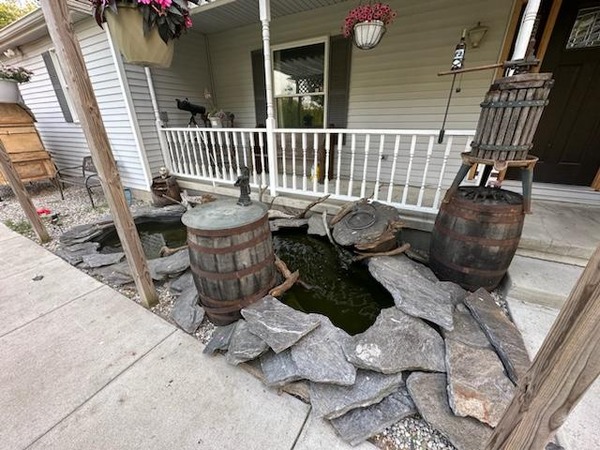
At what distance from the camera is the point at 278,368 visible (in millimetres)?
1420

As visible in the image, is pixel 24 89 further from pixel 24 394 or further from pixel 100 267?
pixel 24 394

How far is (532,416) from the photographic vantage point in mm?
655

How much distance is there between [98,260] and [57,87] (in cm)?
460

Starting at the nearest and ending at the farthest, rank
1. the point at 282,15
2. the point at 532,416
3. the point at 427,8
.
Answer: the point at 532,416 → the point at 427,8 → the point at 282,15

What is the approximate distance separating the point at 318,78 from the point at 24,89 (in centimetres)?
662

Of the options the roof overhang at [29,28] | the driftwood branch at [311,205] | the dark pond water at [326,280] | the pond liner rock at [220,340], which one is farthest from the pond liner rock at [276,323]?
the roof overhang at [29,28]

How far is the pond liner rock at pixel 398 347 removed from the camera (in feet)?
4.42

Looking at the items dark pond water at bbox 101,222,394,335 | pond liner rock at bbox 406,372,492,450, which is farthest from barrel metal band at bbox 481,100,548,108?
pond liner rock at bbox 406,372,492,450

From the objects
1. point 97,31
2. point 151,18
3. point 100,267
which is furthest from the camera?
point 97,31

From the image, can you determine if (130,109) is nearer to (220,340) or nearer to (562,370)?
(220,340)

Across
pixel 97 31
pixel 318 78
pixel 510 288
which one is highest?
pixel 97 31

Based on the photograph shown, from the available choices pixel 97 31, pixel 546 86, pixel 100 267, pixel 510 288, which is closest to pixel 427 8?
pixel 546 86

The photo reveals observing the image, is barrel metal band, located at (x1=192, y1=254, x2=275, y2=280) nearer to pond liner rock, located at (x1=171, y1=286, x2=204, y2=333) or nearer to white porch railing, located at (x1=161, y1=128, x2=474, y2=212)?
pond liner rock, located at (x1=171, y1=286, x2=204, y2=333)

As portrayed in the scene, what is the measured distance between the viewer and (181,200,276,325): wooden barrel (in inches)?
60.8
